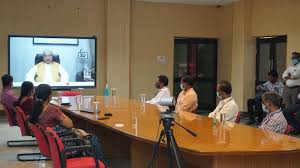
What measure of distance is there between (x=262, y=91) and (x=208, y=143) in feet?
21.1

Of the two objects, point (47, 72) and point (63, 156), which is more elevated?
point (47, 72)

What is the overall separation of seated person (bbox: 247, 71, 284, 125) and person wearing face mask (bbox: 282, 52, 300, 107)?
11.5 inches

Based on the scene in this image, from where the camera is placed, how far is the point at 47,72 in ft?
35.2

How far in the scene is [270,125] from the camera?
4.59 meters

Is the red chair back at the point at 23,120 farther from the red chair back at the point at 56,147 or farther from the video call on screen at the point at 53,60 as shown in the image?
the video call on screen at the point at 53,60

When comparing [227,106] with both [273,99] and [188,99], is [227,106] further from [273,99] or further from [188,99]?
[188,99]

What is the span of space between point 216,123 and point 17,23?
724cm

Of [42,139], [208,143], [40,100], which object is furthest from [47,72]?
[208,143]

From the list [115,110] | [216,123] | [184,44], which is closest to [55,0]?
[184,44]

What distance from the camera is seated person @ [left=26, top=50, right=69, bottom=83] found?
10.7 meters

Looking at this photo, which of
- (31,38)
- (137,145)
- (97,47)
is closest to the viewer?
(137,145)

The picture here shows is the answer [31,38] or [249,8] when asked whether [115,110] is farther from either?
[249,8]

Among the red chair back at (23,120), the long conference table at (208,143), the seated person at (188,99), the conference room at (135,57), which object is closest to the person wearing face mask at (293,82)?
the conference room at (135,57)

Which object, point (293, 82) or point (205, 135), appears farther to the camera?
point (293, 82)
